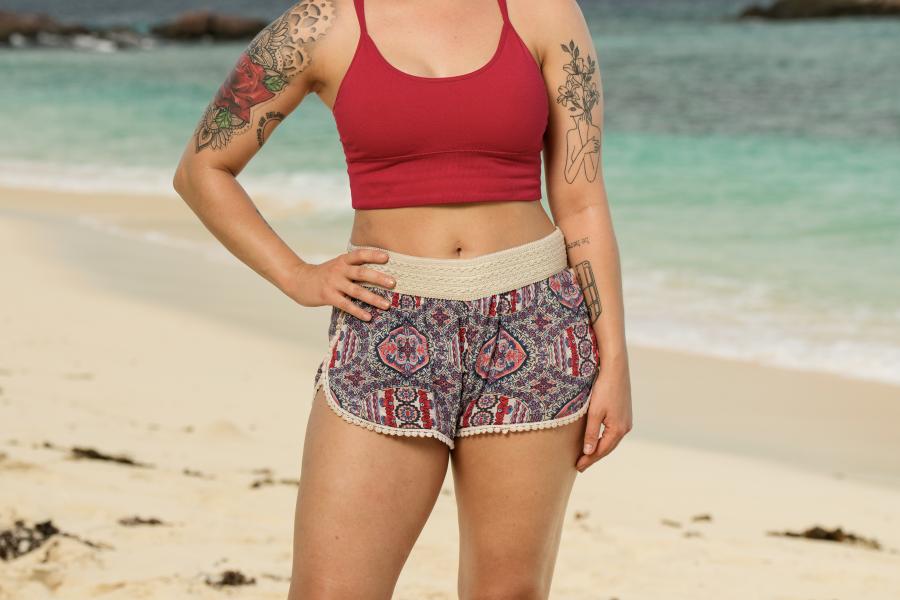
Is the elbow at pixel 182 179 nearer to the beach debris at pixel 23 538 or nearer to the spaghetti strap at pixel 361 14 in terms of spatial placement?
the spaghetti strap at pixel 361 14

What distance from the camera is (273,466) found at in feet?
18.1

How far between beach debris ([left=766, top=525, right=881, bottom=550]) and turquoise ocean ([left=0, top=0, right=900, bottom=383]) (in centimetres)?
270

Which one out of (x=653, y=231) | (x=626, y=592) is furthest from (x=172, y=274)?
(x=626, y=592)

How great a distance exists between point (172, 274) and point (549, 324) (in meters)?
8.09

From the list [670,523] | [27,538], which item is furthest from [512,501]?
[670,523]

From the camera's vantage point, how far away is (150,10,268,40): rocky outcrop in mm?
55719

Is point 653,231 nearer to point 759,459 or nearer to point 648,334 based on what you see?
point 648,334

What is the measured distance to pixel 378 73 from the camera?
8.05ft

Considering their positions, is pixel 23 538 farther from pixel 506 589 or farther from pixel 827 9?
pixel 827 9

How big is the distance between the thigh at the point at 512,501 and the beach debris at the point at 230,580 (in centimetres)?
165

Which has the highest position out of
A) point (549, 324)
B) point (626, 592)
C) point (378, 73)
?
point (378, 73)

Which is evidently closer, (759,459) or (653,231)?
(759,459)

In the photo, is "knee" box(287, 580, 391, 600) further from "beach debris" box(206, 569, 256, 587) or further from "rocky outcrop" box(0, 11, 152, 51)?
"rocky outcrop" box(0, 11, 152, 51)

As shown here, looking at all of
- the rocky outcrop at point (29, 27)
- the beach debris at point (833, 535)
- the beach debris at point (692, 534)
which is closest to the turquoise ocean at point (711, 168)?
the beach debris at point (833, 535)
